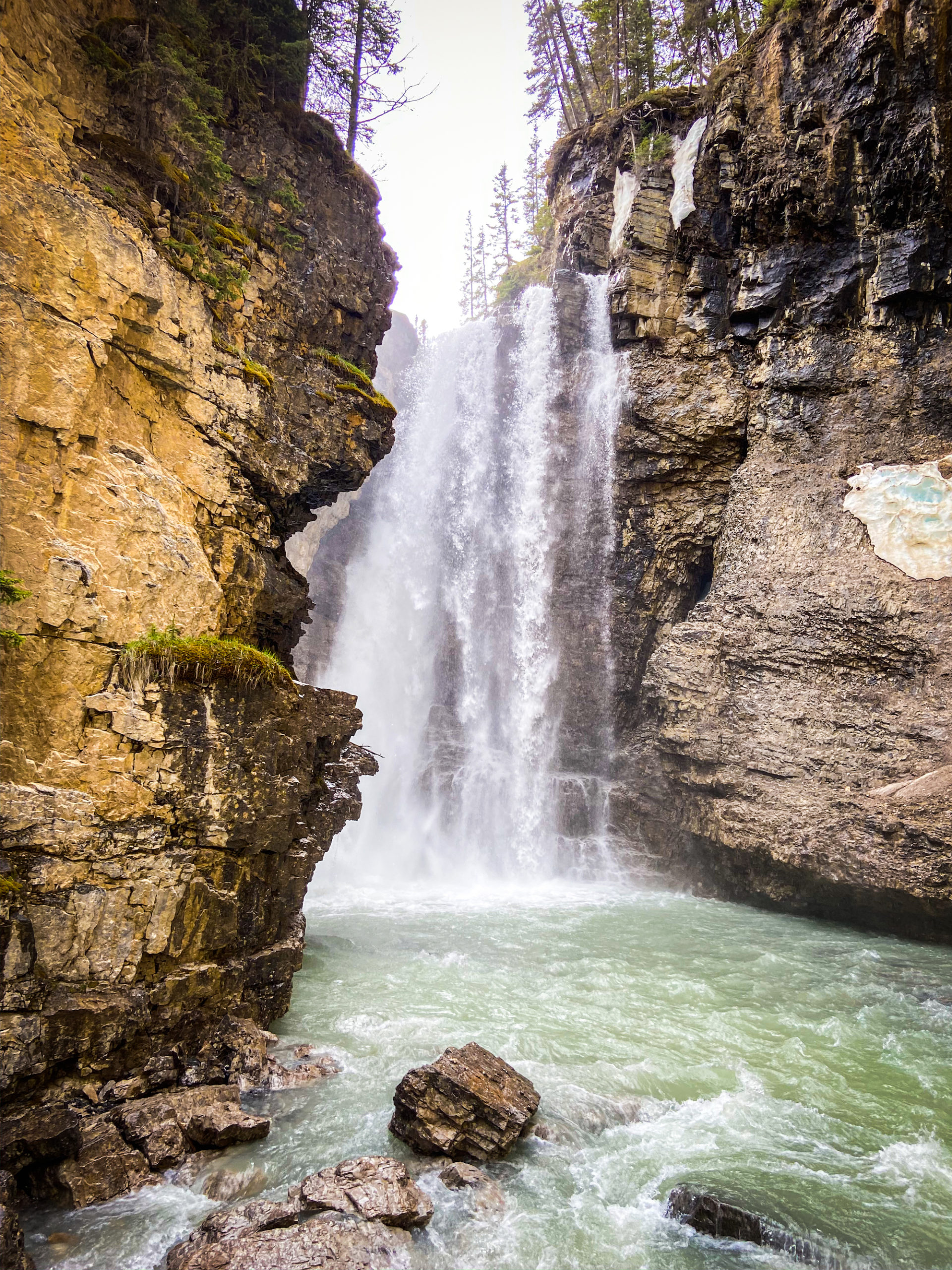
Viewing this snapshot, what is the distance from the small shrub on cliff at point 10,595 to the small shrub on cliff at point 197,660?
831 millimetres

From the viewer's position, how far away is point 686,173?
16781 millimetres

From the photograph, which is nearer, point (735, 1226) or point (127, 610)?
point (735, 1226)

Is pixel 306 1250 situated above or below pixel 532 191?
below

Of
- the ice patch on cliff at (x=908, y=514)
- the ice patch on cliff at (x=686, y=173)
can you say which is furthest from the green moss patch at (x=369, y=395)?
the ice patch on cliff at (x=686, y=173)

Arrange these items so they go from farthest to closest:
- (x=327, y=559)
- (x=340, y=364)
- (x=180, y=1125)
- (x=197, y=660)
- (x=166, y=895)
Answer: (x=327, y=559) → (x=340, y=364) → (x=197, y=660) → (x=166, y=895) → (x=180, y=1125)

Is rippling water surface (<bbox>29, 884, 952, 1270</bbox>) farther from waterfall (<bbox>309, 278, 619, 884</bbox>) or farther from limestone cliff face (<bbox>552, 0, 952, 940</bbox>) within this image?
waterfall (<bbox>309, 278, 619, 884</bbox>)

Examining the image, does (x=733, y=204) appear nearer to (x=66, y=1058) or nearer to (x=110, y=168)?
(x=110, y=168)

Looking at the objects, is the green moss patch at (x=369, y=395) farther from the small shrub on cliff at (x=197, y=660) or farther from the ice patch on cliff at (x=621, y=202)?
the ice patch on cliff at (x=621, y=202)

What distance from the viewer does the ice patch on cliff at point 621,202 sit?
1772 centimetres

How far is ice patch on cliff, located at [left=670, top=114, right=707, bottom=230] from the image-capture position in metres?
16.5

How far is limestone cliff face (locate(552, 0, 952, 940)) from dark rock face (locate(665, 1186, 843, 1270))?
331 inches

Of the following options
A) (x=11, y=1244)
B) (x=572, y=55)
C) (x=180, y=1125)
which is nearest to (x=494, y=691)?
(x=180, y=1125)

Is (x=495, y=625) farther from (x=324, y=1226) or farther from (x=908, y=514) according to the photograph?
(x=324, y=1226)

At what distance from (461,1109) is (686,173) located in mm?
19483
